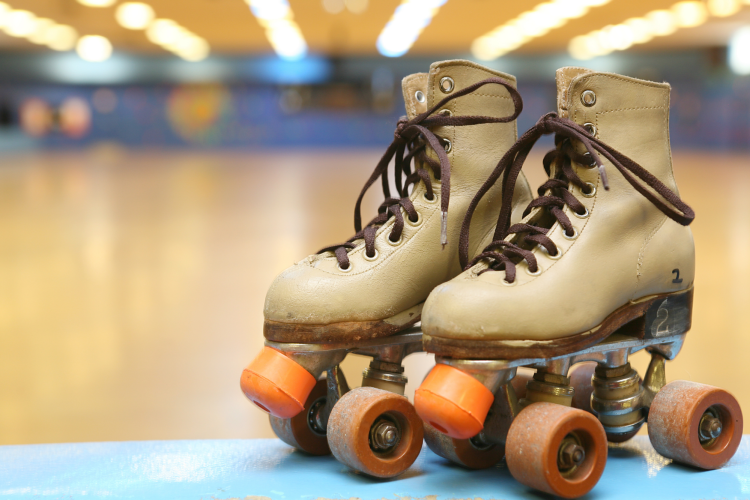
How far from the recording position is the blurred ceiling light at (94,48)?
1755 centimetres

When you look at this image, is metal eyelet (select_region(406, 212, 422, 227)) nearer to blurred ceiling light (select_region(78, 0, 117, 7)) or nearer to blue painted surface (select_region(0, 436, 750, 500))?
blue painted surface (select_region(0, 436, 750, 500))

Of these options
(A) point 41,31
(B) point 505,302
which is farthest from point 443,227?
(A) point 41,31

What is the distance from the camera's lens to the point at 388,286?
0.94m

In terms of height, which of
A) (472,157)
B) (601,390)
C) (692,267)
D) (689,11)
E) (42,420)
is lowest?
(42,420)

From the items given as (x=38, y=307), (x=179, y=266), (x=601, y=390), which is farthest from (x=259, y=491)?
(x=179, y=266)

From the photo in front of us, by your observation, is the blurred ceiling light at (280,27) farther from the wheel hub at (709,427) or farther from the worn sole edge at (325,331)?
the wheel hub at (709,427)

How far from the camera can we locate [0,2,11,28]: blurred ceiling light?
1265 centimetres

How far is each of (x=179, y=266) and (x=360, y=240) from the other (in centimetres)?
248

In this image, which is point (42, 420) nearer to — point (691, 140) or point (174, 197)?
point (174, 197)

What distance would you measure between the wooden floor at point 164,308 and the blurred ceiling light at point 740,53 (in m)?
12.7

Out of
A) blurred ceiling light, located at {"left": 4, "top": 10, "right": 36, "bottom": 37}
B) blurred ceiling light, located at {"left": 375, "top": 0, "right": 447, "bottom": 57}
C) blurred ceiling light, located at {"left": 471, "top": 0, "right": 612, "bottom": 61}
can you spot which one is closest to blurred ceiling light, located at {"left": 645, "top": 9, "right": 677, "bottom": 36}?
blurred ceiling light, located at {"left": 471, "top": 0, "right": 612, "bottom": 61}

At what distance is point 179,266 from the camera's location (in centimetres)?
330

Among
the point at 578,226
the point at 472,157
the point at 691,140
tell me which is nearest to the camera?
the point at 578,226

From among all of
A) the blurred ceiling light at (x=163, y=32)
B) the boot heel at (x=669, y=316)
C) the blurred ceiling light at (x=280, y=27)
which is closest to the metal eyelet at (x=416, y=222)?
the boot heel at (x=669, y=316)
